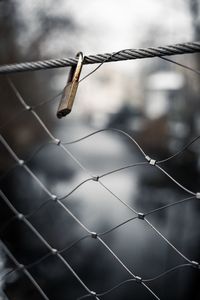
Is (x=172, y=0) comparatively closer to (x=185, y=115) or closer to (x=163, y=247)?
→ (x=185, y=115)

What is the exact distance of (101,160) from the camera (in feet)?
11.7

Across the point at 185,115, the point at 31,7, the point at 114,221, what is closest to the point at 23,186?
the point at 114,221

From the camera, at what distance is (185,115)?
301 cm

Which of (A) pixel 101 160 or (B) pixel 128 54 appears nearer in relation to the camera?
(B) pixel 128 54

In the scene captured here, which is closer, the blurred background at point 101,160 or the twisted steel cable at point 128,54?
the twisted steel cable at point 128,54

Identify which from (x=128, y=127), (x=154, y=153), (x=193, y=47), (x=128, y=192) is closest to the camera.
Result: (x=193, y=47)

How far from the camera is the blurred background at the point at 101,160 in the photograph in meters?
1.49

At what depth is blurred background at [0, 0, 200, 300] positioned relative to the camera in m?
1.49

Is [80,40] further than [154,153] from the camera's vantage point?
No

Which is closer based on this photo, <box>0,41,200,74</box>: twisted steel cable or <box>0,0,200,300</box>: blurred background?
<box>0,41,200,74</box>: twisted steel cable

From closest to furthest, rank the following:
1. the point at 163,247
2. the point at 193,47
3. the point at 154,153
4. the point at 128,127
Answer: the point at 193,47 < the point at 163,247 < the point at 154,153 < the point at 128,127

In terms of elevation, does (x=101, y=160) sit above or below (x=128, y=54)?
above

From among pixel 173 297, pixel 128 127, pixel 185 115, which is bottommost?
pixel 173 297

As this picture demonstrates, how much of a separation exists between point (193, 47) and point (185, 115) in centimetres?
273
